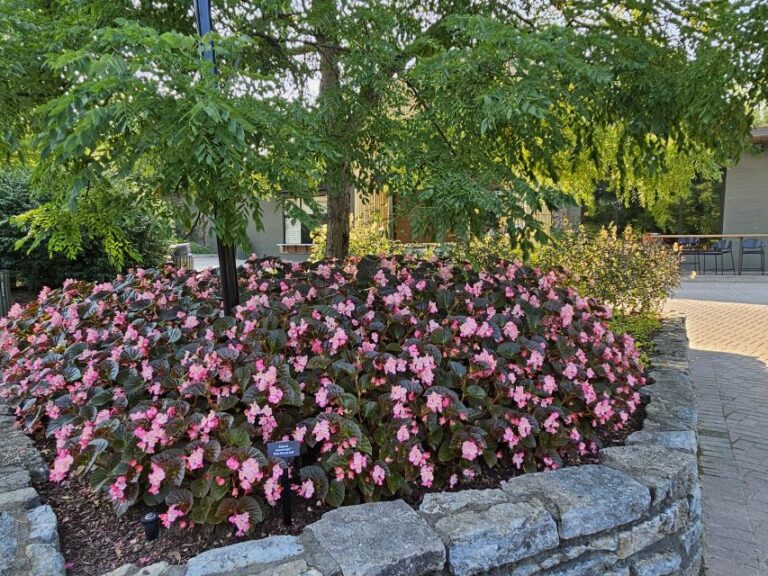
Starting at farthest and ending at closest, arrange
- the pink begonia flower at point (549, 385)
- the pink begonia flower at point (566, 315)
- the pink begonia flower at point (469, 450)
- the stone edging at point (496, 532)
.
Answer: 1. the pink begonia flower at point (566, 315)
2. the pink begonia flower at point (549, 385)
3. the pink begonia flower at point (469, 450)
4. the stone edging at point (496, 532)

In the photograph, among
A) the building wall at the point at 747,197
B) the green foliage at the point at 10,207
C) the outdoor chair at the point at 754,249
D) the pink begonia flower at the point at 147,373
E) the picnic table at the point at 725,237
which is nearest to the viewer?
the pink begonia flower at the point at 147,373

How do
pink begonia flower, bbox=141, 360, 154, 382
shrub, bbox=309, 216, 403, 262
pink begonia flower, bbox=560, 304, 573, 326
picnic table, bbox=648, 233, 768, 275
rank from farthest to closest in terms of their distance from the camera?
picnic table, bbox=648, 233, 768, 275
shrub, bbox=309, 216, 403, 262
pink begonia flower, bbox=560, 304, 573, 326
pink begonia flower, bbox=141, 360, 154, 382

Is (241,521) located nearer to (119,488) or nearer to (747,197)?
(119,488)

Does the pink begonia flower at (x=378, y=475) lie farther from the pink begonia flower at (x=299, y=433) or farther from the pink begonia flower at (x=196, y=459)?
the pink begonia flower at (x=196, y=459)

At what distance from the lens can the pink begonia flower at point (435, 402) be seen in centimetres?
205

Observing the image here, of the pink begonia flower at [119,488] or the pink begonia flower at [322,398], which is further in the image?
the pink begonia flower at [322,398]

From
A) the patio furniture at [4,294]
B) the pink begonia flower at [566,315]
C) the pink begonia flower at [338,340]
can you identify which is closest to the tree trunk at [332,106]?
the pink begonia flower at [338,340]

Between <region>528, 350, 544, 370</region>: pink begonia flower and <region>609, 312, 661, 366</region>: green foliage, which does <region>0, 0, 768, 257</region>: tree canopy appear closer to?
<region>528, 350, 544, 370</region>: pink begonia flower

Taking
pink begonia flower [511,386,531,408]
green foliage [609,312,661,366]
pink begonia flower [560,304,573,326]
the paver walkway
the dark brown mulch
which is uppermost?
pink begonia flower [560,304,573,326]

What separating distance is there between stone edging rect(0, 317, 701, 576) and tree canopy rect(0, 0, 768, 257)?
1.07 metres

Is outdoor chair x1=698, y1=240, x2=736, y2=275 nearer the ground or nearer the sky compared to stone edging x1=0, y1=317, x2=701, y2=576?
nearer the sky

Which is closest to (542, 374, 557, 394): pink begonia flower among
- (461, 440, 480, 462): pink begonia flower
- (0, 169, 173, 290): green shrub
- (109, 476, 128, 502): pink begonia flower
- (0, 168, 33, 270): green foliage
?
(461, 440, 480, 462): pink begonia flower

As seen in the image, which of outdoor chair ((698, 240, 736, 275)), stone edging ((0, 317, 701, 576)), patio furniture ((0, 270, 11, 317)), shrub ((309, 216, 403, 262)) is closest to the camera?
stone edging ((0, 317, 701, 576))

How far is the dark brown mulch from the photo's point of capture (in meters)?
1.60
